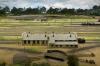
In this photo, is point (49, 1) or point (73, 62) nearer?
point (73, 62)

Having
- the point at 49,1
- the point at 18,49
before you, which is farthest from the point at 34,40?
the point at 49,1

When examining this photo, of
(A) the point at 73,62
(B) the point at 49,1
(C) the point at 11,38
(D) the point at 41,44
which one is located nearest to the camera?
(A) the point at 73,62

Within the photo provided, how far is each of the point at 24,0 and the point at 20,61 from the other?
7267 centimetres

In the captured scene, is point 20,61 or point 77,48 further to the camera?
point 77,48

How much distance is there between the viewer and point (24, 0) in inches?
3563

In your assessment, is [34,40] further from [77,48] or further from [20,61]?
[20,61]

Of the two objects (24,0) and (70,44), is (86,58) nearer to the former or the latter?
(70,44)

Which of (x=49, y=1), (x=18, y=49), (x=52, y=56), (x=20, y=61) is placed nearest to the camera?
(x=20, y=61)

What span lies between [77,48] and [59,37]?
2717 mm

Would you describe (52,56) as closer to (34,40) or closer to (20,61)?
(20,61)

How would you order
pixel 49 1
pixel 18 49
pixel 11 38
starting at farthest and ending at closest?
pixel 49 1 < pixel 11 38 < pixel 18 49

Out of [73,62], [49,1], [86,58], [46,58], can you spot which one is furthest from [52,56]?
[49,1]

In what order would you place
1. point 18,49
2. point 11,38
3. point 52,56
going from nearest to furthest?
point 52,56, point 18,49, point 11,38

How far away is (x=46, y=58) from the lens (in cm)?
2108
